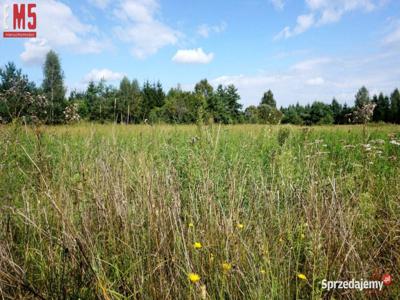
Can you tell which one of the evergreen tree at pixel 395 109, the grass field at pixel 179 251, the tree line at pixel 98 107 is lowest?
the grass field at pixel 179 251

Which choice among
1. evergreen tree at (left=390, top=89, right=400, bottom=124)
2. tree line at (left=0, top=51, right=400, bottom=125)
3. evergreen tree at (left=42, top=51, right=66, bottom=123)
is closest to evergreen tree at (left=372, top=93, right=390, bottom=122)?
evergreen tree at (left=390, top=89, right=400, bottom=124)

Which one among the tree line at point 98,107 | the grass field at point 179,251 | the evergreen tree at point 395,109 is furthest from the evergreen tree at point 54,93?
the evergreen tree at point 395,109

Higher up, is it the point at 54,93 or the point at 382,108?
the point at 382,108

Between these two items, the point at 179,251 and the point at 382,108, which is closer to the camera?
the point at 179,251

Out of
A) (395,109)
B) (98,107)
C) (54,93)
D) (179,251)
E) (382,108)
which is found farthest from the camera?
(382,108)

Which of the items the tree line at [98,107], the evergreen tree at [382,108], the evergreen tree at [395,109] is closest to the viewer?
the tree line at [98,107]

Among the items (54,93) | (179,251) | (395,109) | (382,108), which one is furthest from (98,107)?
(382,108)

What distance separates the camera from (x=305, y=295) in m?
1.55

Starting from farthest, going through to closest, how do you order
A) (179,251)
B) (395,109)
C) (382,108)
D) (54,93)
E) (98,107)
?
(382,108) < (395,109) < (98,107) < (54,93) < (179,251)

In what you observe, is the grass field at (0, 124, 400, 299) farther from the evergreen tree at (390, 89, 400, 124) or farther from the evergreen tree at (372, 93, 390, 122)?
the evergreen tree at (372, 93, 390, 122)

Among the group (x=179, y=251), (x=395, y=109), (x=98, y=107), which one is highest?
(x=395, y=109)

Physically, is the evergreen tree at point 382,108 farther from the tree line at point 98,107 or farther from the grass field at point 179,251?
→ the grass field at point 179,251

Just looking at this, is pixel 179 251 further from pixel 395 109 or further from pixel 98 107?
pixel 395 109

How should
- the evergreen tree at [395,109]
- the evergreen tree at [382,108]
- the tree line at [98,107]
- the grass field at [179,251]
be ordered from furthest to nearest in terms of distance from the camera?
the evergreen tree at [382,108]
the evergreen tree at [395,109]
the tree line at [98,107]
the grass field at [179,251]
